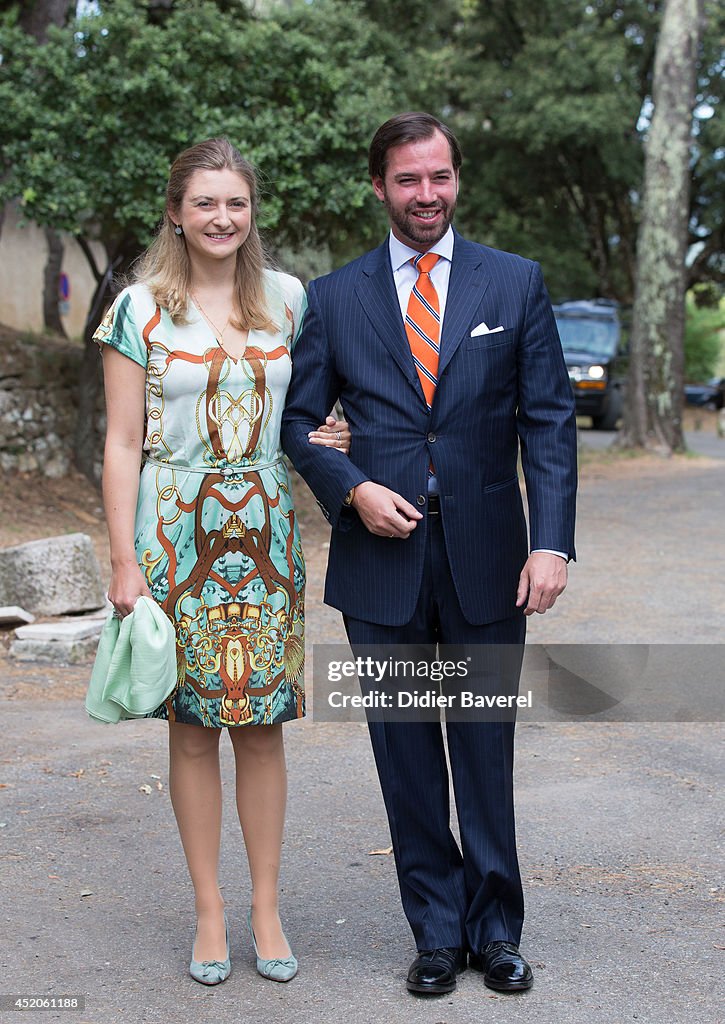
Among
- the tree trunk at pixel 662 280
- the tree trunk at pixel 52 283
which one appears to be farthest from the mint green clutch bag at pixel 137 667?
the tree trunk at pixel 662 280

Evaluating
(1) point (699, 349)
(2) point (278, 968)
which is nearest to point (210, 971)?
(2) point (278, 968)

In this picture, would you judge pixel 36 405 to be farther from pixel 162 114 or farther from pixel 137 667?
pixel 137 667

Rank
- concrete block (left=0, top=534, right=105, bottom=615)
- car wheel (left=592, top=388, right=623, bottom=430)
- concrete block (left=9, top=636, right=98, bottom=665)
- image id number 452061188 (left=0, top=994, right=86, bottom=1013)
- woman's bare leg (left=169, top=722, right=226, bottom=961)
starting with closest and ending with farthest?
image id number 452061188 (left=0, top=994, right=86, bottom=1013), woman's bare leg (left=169, top=722, right=226, bottom=961), concrete block (left=9, top=636, right=98, bottom=665), concrete block (left=0, top=534, right=105, bottom=615), car wheel (left=592, top=388, right=623, bottom=430)

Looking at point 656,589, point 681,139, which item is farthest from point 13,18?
point 681,139

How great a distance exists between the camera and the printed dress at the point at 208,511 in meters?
3.32

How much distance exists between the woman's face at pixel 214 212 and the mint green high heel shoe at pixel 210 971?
178cm

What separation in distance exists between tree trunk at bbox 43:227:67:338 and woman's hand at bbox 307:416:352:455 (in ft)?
50.2

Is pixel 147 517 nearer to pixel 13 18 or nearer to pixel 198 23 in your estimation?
pixel 198 23

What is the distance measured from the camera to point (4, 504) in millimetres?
11664

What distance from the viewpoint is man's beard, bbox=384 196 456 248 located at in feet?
10.8

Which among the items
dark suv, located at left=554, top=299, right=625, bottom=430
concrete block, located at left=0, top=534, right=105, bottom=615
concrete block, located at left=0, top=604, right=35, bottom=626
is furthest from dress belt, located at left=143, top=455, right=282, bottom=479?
dark suv, located at left=554, top=299, right=625, bottom=430

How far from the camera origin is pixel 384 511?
323cm

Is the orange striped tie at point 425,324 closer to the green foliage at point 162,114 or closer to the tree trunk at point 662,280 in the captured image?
the green foliage at point 162,114

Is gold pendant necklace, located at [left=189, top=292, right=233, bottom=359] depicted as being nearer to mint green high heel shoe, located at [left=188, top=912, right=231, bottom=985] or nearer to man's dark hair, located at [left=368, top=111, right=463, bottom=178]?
man's dark hair, located at [left=368, top=111, right=463, bottom=178]
